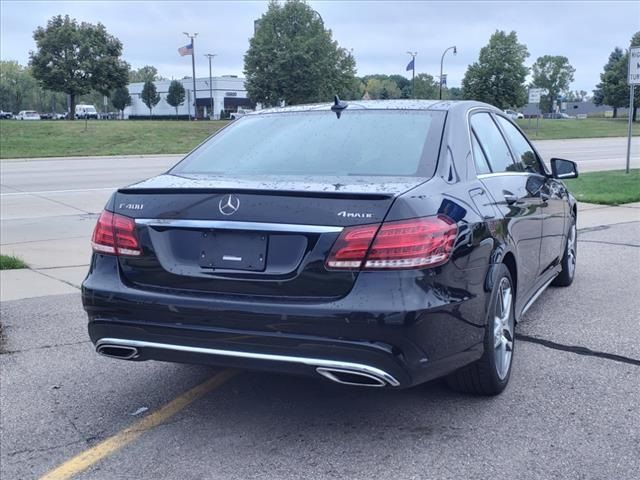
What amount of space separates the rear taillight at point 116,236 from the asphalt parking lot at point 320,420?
0.97 m

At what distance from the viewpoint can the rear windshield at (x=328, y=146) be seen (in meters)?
4.00

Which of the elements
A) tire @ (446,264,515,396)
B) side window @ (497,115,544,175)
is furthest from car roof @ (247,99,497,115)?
tire @ (446,264,515,396)

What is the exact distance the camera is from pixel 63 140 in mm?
37156

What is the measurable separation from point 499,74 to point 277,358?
5716 centimetres

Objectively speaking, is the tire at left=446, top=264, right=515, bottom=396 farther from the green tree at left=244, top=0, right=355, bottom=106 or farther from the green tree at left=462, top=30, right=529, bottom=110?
the green tree at left=462, top=30, right=529, bottom=110

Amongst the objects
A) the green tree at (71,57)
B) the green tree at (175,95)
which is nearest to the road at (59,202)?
the green tree at (71,57)

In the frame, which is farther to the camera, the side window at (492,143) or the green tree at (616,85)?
the green tree at (616,85)

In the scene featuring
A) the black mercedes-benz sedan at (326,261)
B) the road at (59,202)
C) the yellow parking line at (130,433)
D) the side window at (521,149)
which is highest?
the side window at (521,149)

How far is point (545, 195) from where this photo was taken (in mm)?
5598

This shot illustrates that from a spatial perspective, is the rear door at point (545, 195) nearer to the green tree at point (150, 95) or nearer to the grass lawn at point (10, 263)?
the grass lawn at point (10, 263)

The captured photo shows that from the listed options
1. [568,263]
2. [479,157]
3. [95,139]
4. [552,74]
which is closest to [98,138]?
[95,139]

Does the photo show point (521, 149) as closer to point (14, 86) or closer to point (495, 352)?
point (495, 352)

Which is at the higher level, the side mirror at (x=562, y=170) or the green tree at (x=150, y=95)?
the green tree at (x=150, y=95)

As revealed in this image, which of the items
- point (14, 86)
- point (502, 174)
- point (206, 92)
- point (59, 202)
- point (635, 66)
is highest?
point (14, 86)
